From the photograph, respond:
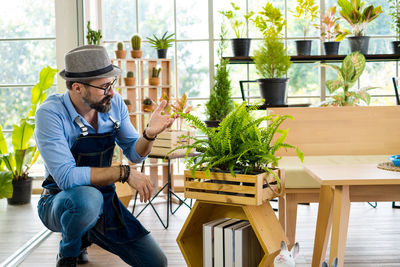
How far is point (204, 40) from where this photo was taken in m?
5.48

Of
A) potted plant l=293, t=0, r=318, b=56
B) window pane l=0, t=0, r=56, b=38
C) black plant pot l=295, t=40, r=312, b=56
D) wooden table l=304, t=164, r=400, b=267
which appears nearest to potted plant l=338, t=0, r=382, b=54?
potted plant l=293, t=0, r=318, b=56

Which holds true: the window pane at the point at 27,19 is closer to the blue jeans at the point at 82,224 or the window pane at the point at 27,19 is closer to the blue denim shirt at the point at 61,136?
the blue denim shirt at the point at 61,136

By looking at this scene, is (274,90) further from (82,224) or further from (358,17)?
(82,224)

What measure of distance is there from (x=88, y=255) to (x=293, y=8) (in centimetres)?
362

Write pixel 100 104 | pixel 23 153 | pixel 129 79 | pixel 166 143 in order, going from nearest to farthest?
pixel 100 104, pixel 23 153, pixel 166 143, pixel 129 79

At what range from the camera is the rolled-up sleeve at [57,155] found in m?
2.19

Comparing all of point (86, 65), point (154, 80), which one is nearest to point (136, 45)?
point (154, 80)

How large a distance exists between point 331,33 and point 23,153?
3278 millimetres

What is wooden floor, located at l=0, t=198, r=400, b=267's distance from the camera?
2.97 metres

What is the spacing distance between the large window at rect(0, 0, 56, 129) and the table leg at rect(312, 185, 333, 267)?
1.99m

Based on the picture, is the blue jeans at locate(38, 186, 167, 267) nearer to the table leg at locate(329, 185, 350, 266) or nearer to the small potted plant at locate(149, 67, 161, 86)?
the table leg at locate(329, 185, 350, 266)

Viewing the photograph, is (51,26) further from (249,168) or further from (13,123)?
(249,168)

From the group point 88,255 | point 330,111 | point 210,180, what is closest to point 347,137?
point 330,111

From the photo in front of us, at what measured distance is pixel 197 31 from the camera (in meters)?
5.49
